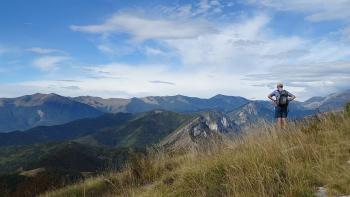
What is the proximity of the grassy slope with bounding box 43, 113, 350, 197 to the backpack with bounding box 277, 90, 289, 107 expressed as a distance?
5.38 m

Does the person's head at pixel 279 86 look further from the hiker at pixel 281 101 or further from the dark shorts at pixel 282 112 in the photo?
the dark shorts at pixel 282 112

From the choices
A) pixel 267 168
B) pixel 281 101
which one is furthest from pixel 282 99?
pixel 267 168

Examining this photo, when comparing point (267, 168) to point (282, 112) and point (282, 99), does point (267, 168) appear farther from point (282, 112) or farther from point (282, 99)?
point (282, 99)

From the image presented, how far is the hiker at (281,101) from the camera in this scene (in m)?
15.7

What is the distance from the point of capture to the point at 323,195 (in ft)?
17.5

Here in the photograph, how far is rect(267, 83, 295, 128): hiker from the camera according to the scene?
51.4 feet

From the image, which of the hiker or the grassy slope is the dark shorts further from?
the grassy slope

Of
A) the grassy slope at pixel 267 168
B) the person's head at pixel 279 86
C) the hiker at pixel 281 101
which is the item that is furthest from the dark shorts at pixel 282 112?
the grassy slope at pixel 267 168

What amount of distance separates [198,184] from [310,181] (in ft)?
6.36

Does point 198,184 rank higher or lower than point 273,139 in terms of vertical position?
lower

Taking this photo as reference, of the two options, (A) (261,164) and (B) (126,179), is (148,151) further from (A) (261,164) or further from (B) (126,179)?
(A) (261,164)

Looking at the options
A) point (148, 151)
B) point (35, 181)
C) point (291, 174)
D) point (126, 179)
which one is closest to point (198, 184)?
point (291, 174)

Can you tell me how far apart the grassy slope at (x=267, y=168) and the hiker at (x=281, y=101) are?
5118mm

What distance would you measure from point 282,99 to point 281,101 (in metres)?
0.13
